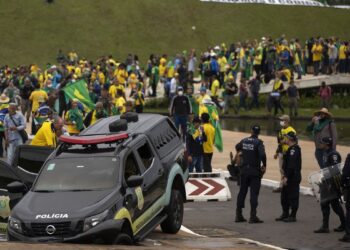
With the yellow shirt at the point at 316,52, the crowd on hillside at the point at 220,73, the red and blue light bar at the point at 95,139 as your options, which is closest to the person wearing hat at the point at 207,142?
the red and blue light bar at the point at 95,139

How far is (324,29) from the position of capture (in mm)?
68250

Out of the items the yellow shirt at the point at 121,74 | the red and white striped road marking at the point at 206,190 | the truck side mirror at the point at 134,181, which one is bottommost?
the red and white striped road marking at the point at 206,190

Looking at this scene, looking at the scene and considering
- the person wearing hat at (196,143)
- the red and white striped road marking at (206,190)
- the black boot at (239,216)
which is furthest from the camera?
the person wearing hat at (196,143)

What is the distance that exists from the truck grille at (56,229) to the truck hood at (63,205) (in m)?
0.07

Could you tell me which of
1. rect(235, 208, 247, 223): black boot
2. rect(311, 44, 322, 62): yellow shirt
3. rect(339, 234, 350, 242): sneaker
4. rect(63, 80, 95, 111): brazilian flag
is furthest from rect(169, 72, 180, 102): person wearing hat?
rect(339, 234, 350, 242): sneaker

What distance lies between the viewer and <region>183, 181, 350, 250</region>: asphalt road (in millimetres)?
17531

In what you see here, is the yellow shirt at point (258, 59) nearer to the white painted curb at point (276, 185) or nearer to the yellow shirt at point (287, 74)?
the yellow shirt at point (287, 74)

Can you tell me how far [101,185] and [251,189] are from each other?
4.17 meters

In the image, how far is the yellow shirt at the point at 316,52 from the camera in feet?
152

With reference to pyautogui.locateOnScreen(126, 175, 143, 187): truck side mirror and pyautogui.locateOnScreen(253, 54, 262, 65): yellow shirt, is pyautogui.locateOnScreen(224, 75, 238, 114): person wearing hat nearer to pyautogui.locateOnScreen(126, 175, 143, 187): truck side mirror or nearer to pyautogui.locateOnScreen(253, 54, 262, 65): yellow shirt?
pyautogui.locateOnScreen(253, 54, 262, 65): yellow shirt

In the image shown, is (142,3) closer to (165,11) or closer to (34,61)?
(165,11)

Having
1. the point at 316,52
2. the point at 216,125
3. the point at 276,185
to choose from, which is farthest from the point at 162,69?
the point at 276,185

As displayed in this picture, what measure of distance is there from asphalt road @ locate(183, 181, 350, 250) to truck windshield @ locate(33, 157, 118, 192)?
9.64 ft

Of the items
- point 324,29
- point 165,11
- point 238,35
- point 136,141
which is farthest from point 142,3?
point 136,141
